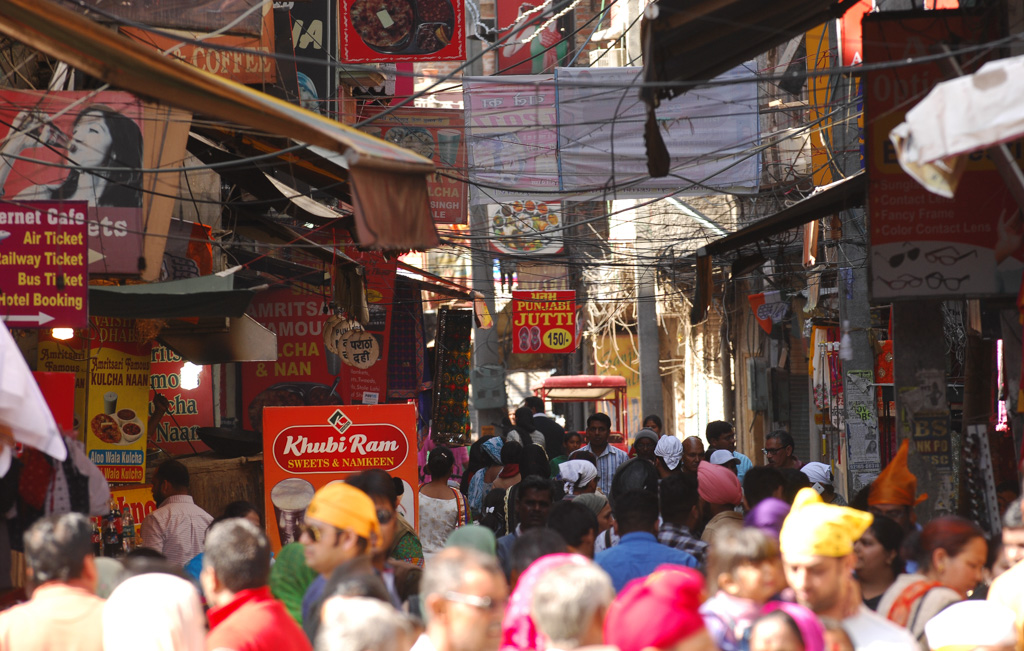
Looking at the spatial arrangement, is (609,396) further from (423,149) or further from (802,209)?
(802,209)

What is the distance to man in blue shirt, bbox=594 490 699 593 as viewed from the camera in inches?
218

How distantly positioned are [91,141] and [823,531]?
6.79 metres

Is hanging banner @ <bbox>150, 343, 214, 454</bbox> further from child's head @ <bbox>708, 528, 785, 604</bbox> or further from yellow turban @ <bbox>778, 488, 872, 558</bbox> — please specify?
yellow turban @ <bbox>778, 488, 872, 558</bbox>

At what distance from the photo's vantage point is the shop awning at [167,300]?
27.0 feet

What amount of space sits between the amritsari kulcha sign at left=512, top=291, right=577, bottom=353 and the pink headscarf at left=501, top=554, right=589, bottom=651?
17928 millimetres

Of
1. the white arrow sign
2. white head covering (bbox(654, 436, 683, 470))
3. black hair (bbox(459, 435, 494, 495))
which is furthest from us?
black hair (bbox(459, 435, 494, 495))

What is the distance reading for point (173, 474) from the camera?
8.52 meters

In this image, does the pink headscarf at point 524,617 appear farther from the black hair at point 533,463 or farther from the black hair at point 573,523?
the black hair at point 533,463

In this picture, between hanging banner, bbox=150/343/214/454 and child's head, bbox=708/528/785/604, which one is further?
hanging banner, bbox=150/343/214/454

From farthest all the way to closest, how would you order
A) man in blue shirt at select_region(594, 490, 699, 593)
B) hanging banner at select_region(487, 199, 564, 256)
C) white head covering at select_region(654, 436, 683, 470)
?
hanging banner at select_region(487, 199, 564, 256) < white head covering at select_region(654, 436, 683, 470) < man in blue shirt at select_region(594, 490, 699, 593)

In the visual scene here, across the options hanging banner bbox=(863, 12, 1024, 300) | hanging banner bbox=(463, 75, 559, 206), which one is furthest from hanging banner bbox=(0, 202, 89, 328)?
hanging banner bbox=(463, 75, 559, 206)

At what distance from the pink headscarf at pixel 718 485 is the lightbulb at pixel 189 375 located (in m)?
7.11

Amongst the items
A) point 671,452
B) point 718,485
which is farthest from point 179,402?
point 718,485

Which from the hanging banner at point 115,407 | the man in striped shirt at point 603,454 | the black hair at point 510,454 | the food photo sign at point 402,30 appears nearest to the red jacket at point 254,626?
the black hair at point 510,454
